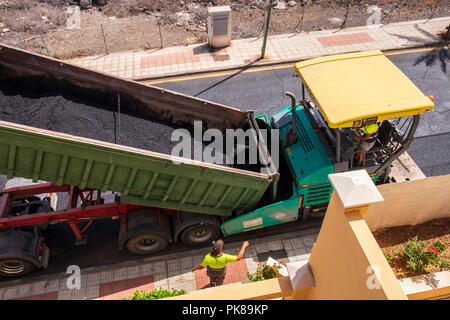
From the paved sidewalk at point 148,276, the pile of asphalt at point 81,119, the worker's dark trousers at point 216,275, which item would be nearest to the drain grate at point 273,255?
the paved sidewalk at point 148,276

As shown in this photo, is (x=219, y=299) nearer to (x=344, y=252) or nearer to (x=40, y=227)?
(x=344, y=252)

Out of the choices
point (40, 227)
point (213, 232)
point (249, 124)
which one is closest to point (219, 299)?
point (213, 232)

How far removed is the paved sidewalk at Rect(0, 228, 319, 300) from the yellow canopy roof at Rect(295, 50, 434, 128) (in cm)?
291

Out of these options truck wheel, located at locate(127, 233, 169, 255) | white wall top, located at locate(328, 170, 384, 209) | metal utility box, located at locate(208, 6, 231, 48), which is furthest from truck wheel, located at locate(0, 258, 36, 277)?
metal utility box, located at locate(208, 6, 231, 48)

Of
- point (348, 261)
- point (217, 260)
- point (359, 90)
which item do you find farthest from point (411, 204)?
point (217, 260)

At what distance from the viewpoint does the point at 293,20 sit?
48.8 ft

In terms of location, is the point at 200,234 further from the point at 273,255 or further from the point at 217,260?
the point at 273,255

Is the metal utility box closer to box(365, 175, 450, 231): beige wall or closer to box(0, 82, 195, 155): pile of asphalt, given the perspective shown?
box(0, 82, 195, 155): pile of asphalt

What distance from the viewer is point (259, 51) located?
1298cm

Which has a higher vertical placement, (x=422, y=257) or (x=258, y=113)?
(x=258, y=113)

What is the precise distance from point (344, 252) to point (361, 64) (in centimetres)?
449

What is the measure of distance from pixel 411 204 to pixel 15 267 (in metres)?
7.34

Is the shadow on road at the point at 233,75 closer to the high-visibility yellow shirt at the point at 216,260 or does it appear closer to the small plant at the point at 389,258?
the high-visibility yellow shirt at the point at 216,260
